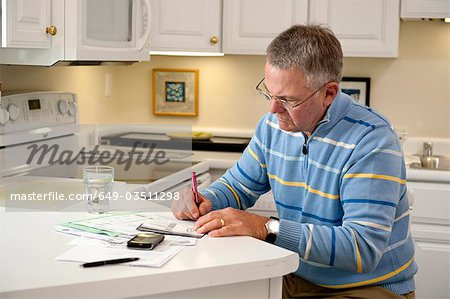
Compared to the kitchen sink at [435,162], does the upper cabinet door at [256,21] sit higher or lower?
higher

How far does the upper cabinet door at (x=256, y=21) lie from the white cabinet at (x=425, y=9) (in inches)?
19.1

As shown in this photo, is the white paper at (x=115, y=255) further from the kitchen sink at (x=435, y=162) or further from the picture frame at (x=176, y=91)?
the picture frame at (x=176, y=91)

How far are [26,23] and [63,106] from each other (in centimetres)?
80

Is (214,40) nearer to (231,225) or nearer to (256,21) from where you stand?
(256,21)

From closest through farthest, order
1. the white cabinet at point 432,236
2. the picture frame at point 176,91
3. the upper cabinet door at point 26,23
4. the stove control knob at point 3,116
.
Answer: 1. the upper cabinet door at point 26,23
2. the stove control knob at point 3,116
3. the white cabinet at point 432,236
4. the picture frame at point 176,91

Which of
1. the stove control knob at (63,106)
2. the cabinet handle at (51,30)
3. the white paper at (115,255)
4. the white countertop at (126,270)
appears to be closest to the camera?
the white countertop at (126,270)

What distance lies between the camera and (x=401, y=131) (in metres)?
3.78

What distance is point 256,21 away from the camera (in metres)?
3.62

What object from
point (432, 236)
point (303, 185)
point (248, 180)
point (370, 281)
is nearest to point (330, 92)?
point (303, 185)

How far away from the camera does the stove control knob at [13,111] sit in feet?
8.80

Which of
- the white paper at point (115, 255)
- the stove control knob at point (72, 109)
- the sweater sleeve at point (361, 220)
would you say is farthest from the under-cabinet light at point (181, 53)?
the white paper at point (115, 255)

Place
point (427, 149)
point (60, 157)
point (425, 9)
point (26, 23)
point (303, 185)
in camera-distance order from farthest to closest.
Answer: point (427, 149)
point (425, 9)
point (60, 157)
point (26, 23)
point (303, 185)

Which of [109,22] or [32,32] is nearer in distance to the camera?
[32,32]

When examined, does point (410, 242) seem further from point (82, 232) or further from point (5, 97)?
point (5, 97)
